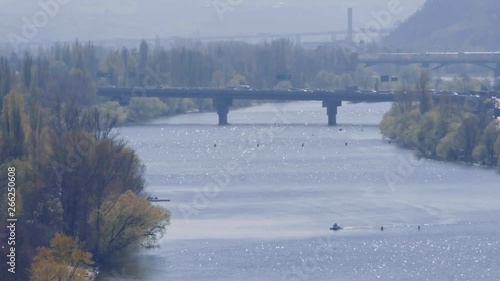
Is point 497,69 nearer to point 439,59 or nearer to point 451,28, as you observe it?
point 439,59

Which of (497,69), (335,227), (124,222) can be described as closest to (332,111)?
(335,227)

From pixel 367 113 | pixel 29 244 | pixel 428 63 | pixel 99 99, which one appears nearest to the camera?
pixel 29 244

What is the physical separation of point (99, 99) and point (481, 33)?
43.1 meters

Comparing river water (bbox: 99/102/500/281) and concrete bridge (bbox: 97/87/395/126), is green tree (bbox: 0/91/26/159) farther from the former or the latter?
concrete bridge (bbox: 97/87/395/126)

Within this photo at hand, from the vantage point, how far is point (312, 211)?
24625 millimetres

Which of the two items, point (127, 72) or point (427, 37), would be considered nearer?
point (127, 72)

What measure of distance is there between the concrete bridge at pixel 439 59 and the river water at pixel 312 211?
2927 centimetres

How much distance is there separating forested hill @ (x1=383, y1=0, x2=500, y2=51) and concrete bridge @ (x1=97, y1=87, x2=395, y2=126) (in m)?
37.8

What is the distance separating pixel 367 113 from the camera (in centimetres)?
5153

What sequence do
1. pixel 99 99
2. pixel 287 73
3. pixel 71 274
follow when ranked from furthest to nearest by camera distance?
pixel 287 73, pixel 99 99, pixel 71 274

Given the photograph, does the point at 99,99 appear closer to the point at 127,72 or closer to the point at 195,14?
the point at 127,72

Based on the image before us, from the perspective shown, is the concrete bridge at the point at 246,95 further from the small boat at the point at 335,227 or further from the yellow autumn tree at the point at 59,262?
the yellow autumn tree at the point at 59,262

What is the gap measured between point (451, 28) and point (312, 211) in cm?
6694

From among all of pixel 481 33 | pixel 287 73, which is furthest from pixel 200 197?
pixel 481 33
